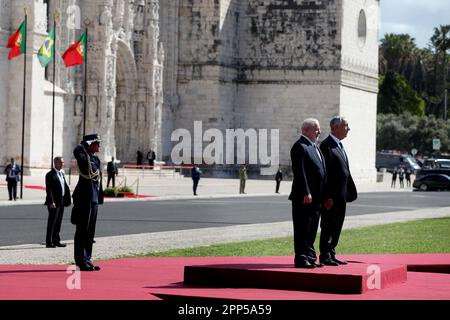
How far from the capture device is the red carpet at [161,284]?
13.9m

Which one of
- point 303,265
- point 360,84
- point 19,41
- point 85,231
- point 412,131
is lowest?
point 303,265

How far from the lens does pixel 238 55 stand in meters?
72.1

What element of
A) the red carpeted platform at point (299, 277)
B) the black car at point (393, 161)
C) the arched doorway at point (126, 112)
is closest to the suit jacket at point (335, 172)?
the red carpeted platform at point (299, 277)

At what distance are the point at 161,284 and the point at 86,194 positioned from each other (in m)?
3.01

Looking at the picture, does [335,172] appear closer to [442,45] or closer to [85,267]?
[85,267]

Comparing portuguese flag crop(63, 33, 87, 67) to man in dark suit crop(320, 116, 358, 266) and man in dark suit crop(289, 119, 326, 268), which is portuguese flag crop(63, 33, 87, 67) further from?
man in dark suit crop(289, 119, 326, 268)

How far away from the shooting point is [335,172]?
16.8 m

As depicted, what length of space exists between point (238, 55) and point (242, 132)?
4.46 m

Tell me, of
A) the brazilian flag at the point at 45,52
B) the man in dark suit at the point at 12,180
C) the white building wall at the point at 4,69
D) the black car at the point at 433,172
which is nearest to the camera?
the man in dark suit at the point at 12,180

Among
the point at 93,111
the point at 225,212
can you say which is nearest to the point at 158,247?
the point at 225,212

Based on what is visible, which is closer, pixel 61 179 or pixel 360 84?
pixel 61 179

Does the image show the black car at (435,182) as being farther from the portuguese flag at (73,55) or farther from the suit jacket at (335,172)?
the suit jacket at (335,172)

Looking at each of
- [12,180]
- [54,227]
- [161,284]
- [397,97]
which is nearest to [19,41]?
[12,180]

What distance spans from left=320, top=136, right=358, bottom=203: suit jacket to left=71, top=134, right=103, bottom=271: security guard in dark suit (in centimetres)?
330
